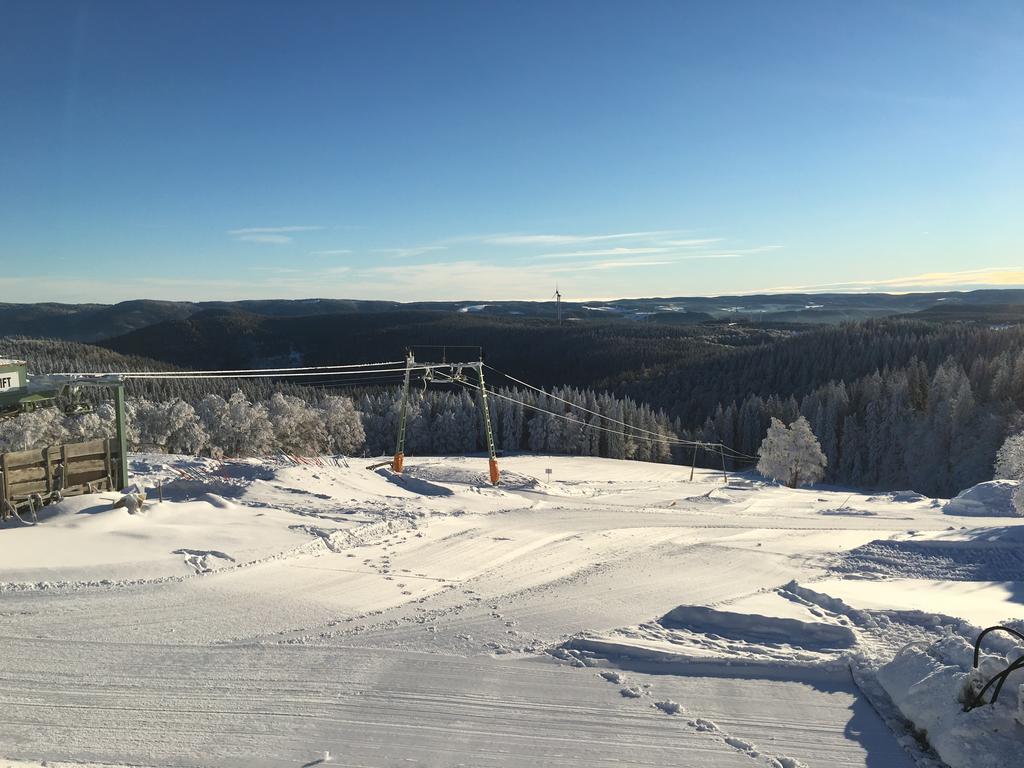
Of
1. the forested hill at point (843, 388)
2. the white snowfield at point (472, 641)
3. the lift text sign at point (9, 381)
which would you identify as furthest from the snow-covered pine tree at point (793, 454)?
the lift text sign at point (9, 381)

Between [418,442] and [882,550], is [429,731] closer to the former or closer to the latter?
[882,550]

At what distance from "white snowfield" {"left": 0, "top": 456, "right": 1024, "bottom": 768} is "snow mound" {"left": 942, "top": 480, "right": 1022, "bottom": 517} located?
393 inches

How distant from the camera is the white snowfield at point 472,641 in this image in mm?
6746

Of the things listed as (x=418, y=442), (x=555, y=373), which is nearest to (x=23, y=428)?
(x=418, y=442)

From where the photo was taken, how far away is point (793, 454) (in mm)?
49469

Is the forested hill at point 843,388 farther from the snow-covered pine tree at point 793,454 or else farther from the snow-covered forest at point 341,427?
the snow-covered pine tree at point 793,454

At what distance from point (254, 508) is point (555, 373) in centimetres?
16271

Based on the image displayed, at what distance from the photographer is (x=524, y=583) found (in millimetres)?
13320

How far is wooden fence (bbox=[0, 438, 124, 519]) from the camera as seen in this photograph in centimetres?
1409

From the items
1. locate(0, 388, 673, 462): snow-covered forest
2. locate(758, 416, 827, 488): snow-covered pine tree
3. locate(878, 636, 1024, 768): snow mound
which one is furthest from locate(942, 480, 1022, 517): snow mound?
locate(0, 388, 673, 462): snow-covered forest

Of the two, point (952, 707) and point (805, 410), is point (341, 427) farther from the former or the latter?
point (952, 707)

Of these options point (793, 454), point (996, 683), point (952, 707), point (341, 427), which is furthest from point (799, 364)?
point (996, 683)

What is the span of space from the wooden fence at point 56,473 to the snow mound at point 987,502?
88.1ft

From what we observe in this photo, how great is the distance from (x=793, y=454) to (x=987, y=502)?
24.0 meters
